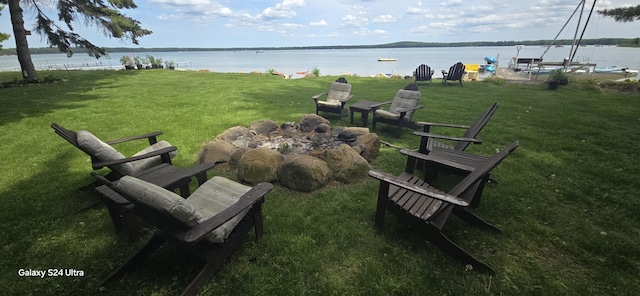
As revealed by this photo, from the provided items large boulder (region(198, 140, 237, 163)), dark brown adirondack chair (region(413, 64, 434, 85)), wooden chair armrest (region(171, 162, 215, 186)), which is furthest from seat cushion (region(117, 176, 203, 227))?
dark brown adirondack chair (region(413, 64, 434, 85))

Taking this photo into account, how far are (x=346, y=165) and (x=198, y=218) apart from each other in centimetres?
240

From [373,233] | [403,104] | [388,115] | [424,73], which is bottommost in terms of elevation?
[373,233]

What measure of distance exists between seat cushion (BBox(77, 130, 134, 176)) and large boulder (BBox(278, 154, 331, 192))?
6.09 feet

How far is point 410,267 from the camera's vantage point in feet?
7.96

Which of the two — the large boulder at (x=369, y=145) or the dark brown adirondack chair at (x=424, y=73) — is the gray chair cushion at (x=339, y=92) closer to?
the large boulder at (x=369, y=145)

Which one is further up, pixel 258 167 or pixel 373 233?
pixel 258 167

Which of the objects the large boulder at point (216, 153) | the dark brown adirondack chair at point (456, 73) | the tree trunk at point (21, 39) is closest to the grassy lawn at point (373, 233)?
the large boulder at point (216, 153)

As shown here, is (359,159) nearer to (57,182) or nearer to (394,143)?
(394,143)

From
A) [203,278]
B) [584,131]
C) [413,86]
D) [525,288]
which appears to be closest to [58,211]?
[203,278]

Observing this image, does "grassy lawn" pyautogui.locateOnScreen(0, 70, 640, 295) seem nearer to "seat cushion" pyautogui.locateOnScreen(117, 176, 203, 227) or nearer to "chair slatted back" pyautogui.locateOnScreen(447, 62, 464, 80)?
"seat cushion" pyautogui.locateOnScreen(117, 176, 203, 227)

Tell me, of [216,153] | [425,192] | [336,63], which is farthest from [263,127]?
[336,63]

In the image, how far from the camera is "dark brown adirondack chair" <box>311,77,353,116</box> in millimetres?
7113

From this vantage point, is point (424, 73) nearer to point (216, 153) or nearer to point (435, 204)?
point (216, 153)

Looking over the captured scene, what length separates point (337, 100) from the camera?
24.6 feet
